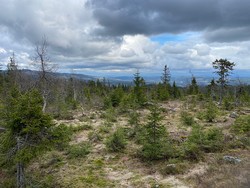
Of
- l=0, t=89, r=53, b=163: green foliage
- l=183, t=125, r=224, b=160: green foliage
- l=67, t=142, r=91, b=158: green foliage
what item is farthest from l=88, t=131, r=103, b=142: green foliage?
l=0, t=89, r=53, b=163: green foliage

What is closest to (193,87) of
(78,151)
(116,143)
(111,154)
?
(116,143)

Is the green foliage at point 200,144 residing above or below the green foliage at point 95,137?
above

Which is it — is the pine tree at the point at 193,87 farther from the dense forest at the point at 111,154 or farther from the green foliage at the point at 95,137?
the green foliage at the point at 95,137

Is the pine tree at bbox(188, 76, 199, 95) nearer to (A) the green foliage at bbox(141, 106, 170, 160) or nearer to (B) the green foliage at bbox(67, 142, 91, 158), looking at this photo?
(B) the green foliage at bbox(67, 142, 91, 158)

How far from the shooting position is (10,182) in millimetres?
12164

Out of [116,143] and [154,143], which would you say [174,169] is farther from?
[116,143]

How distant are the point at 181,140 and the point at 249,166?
6319mm

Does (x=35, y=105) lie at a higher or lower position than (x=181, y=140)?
higher

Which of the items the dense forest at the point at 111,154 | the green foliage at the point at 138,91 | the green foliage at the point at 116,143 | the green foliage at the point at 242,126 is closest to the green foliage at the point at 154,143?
the dense forest at the point at 111,154

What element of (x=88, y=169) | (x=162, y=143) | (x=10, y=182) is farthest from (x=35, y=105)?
(x=162, y=143)

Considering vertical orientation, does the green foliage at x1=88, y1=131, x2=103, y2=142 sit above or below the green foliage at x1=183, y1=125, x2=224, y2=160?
below

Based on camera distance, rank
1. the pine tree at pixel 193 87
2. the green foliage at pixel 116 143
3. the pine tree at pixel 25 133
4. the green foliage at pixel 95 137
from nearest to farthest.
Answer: the pine tree at pixel 25 133 < the green foliage at pixel 116 143 < the green foliage at pixel 95 137 < the pine tree at pixel 193 87

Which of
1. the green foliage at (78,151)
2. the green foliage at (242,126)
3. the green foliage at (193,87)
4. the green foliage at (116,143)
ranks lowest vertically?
the green foliage at (78,151)

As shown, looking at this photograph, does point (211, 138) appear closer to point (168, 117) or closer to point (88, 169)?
point (88, 169)
